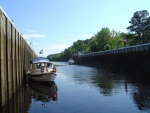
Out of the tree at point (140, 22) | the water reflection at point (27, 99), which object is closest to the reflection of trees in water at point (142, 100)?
the water reflection at point (27, 99)

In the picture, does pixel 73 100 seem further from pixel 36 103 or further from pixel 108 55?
pixel 108 55

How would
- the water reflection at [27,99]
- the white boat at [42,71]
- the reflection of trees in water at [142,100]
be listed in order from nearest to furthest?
the water reflection at [27,99] < the reflection of trees in water at [142,100] < the white boat at [42,71]

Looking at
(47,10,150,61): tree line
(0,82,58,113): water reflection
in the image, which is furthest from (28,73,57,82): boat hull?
(47,10,150,61): tree line

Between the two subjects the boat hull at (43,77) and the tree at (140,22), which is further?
the tree at (140,22)

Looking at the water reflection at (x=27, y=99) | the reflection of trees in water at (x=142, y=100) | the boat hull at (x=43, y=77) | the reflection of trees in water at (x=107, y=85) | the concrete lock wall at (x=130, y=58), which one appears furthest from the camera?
the concrete lock wall at (x=130, y=58)

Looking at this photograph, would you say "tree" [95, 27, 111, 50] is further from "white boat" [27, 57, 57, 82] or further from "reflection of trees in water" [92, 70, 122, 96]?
"white boat" [27, 57, 57, 82]

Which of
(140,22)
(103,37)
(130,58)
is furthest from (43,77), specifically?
(103,37)

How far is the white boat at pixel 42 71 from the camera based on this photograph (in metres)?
34.2

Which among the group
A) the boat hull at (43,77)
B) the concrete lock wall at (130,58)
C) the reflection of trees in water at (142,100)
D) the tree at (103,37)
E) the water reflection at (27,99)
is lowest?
the reflection of trees in water at (142,100)

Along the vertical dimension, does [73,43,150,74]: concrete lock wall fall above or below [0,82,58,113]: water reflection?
above

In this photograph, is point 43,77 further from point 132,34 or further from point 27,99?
point 132,34

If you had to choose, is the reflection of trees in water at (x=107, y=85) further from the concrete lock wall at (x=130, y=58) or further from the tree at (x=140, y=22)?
the tree at (x=140, y=22)

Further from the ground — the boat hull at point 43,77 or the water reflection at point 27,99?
the boat hull at point 43,77

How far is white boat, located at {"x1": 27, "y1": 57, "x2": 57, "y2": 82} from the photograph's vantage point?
112ft
